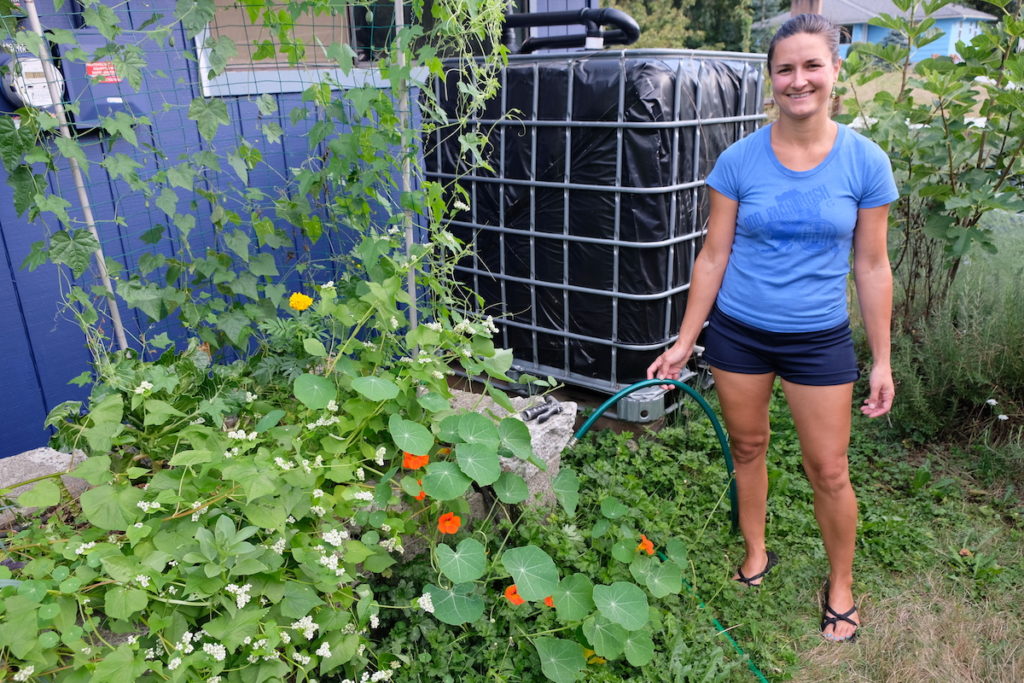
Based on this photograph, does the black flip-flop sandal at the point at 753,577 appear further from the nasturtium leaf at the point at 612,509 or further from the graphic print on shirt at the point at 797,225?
the graphic print on shirt at the point at 797,225

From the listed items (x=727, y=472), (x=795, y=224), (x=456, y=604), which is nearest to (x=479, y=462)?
(x=456, y=604)

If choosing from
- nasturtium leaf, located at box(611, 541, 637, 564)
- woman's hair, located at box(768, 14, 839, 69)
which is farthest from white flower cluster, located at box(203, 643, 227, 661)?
woman's hair, located at box(768, 14, 839, 69)

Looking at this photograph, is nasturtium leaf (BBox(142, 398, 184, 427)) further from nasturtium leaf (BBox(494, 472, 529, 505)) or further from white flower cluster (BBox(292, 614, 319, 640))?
nasturtium leaf (BBox(494, 472, 529, 505))

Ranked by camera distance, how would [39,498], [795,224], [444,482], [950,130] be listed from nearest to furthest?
[39,498]
[444,482]
[795,224]
[950,130]

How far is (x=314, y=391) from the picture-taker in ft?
5.71

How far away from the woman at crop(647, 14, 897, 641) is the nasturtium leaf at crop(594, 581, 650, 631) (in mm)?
631

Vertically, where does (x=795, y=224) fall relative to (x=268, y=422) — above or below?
above

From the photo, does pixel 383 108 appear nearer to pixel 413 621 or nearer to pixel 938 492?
pixel 413 621

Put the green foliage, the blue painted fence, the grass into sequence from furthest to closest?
the green foliage
the blue painted fence
the grass

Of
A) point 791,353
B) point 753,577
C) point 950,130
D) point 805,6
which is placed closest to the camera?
point 791,353

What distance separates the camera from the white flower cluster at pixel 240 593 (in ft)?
4.53

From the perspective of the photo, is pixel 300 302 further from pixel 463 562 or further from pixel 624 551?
pixel 624 551

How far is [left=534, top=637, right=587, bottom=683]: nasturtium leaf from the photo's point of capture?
1707mm

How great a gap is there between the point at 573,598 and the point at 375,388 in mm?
697
